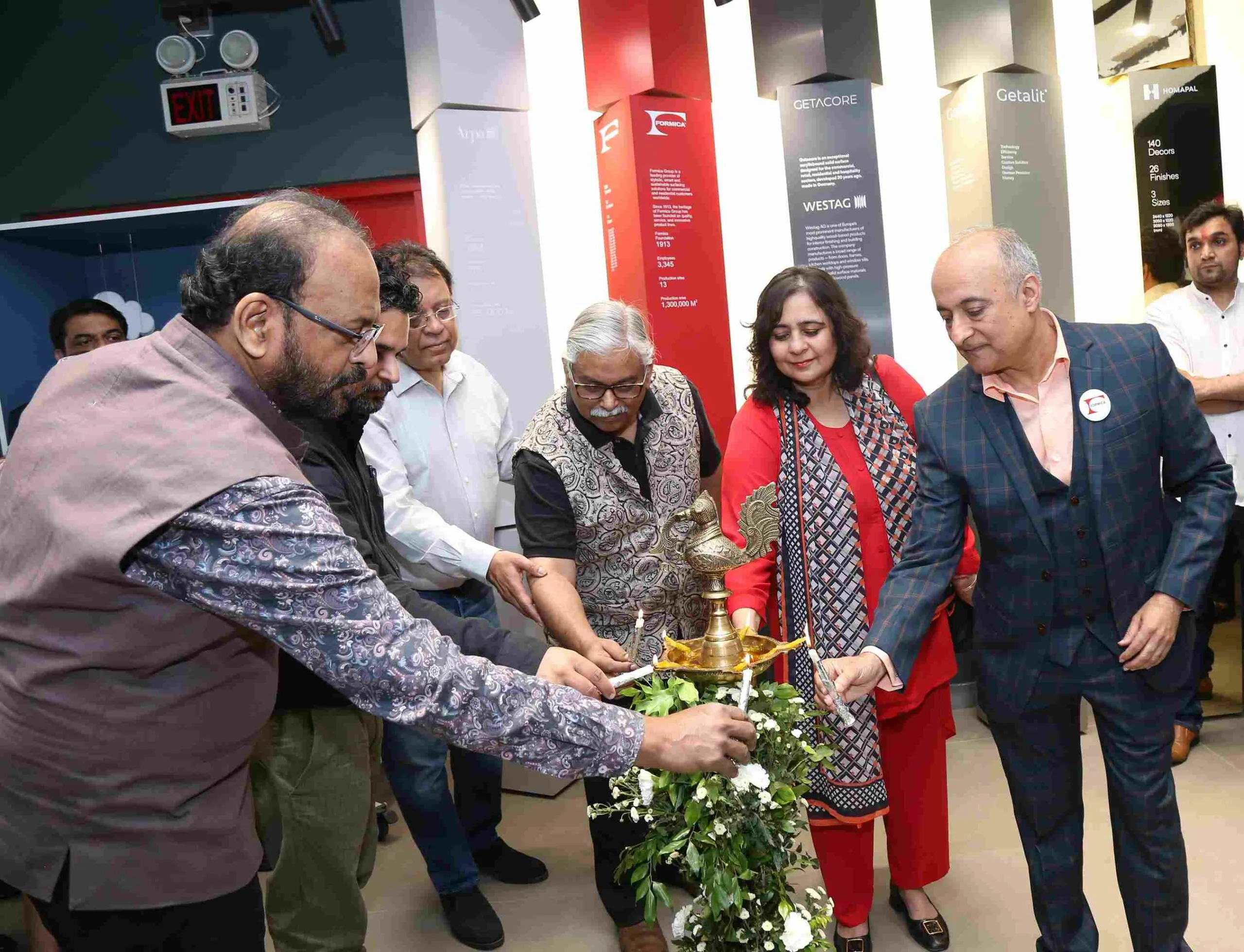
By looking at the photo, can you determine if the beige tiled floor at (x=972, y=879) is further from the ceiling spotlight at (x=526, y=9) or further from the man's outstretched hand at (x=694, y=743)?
the ceiling spotlight at (x=526, y=9)

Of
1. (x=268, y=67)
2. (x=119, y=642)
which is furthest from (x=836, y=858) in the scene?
(x=268, y=67)

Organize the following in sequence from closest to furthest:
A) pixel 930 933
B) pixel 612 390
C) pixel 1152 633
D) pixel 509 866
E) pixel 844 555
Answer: pixel 1152 633 → pixel 612 390 → pixel 844 555 → pixel 930 933 → pixel 509 866

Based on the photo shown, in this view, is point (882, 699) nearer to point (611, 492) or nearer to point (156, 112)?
point (611, 492)

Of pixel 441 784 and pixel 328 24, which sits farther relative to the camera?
pixel 328 24

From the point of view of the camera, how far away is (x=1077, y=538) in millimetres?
2197

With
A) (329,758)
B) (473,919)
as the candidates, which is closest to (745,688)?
(329,758)

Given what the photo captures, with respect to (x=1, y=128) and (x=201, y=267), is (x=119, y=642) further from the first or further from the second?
(x=1, y=128)

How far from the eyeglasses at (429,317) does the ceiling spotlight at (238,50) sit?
284cm

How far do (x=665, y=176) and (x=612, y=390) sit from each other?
7.25 feet

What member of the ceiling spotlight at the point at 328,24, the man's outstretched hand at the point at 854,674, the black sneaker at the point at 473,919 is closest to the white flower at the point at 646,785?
the man's outstretched hand at the point at 854,674

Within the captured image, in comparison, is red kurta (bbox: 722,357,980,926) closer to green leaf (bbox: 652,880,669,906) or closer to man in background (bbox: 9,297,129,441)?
green leaf (bbox: 652,880,669,906)

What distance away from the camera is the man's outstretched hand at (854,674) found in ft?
7.22

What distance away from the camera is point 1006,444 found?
2.24 metres

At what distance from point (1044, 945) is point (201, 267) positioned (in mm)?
2304
